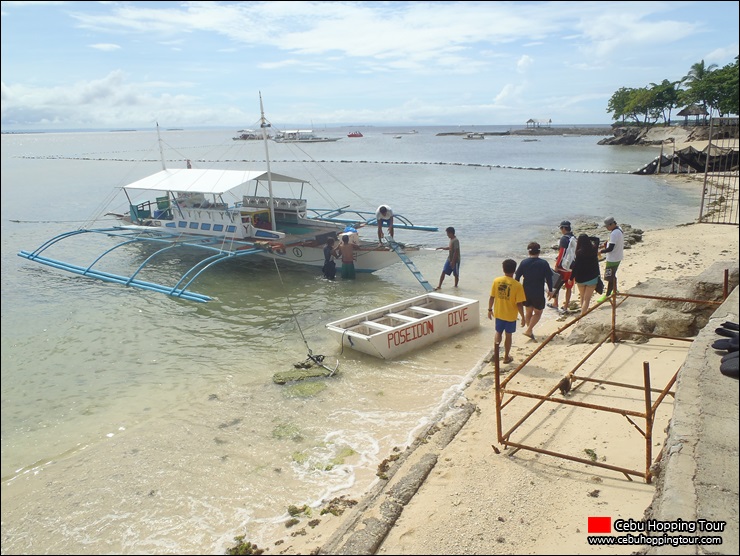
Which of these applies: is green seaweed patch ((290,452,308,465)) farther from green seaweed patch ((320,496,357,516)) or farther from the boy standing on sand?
the boy standing on sand

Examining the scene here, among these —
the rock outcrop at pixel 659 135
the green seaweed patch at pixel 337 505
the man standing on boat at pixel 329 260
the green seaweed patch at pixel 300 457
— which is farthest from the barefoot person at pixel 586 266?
the rock outcrop at pixel 659 135

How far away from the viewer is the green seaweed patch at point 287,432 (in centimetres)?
764

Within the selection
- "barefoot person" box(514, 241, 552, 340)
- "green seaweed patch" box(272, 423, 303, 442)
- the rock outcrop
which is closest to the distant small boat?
"barefoot person" box(514, 241, 552, 340)

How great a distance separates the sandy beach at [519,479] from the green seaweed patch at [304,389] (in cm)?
243

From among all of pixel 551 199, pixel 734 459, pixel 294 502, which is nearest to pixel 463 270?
pixel 294 502

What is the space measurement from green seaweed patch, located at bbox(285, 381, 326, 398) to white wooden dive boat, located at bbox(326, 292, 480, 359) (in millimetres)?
1325

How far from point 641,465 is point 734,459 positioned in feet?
4.64

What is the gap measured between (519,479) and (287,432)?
150 inches

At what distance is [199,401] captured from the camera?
909 centimetres

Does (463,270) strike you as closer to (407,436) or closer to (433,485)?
(407,436)

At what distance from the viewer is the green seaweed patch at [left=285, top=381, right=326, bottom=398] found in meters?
8.95

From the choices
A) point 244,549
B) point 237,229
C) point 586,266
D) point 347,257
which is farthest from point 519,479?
point 237,229

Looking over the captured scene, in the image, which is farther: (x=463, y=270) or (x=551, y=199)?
(x=551, y=199)

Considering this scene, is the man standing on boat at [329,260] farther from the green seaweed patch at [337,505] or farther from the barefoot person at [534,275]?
the green seaweed patch at [337,505]
